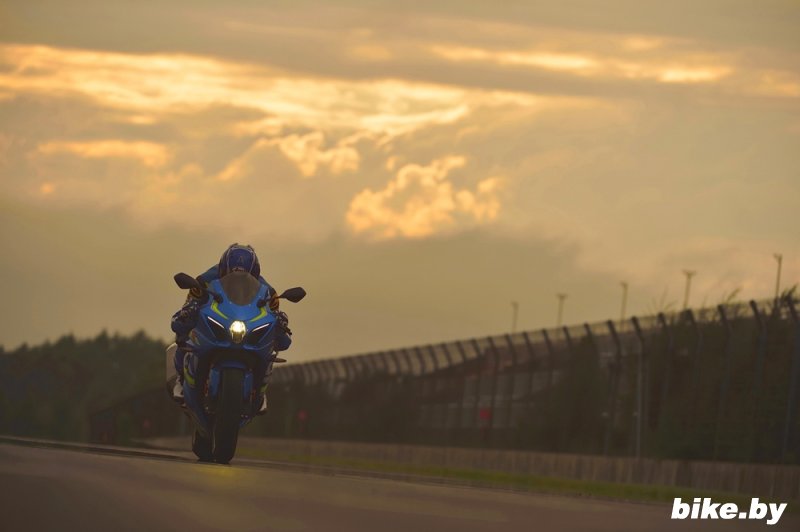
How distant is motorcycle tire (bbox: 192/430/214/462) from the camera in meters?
19.3

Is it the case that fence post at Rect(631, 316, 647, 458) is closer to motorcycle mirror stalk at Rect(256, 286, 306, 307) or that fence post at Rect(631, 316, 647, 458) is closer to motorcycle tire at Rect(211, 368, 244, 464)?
motorcycle mirror stalk at Rect(256, 286, 306, 307)

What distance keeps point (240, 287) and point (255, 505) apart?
795 centimetres

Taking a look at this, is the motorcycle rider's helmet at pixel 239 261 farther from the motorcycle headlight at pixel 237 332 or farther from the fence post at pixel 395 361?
the fence post at pixel 395 361

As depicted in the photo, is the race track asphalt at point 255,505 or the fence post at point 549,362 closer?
the race track asphalt at point 255,505

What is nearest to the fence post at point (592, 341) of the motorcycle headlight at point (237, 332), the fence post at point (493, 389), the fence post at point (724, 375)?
the fence post at point (493, 389)

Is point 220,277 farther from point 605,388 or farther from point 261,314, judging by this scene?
point 605,388

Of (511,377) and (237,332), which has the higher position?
(511,377)

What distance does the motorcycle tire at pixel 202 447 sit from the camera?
19.3m

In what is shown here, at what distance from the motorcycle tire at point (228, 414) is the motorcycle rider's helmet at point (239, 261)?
1.06m

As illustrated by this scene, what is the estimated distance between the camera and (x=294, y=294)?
18.7 meters

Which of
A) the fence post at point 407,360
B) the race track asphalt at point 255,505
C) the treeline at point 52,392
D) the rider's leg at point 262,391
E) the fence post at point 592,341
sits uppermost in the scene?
the treeline at point 52,392

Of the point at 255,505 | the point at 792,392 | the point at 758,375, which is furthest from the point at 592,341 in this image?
the point at 255,505

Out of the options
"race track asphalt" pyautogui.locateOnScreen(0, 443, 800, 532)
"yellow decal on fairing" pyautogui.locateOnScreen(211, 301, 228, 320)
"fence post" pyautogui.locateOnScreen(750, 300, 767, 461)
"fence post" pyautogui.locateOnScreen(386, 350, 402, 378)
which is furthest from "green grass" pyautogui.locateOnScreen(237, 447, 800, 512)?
"fence post" pyautogui.locateOnScreen(386, 350, 402, 378)

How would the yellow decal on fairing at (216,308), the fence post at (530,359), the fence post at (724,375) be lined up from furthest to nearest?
the fence post at (530,359), the fence post at (724,375), the yellow decal on fairing at (216,308)
